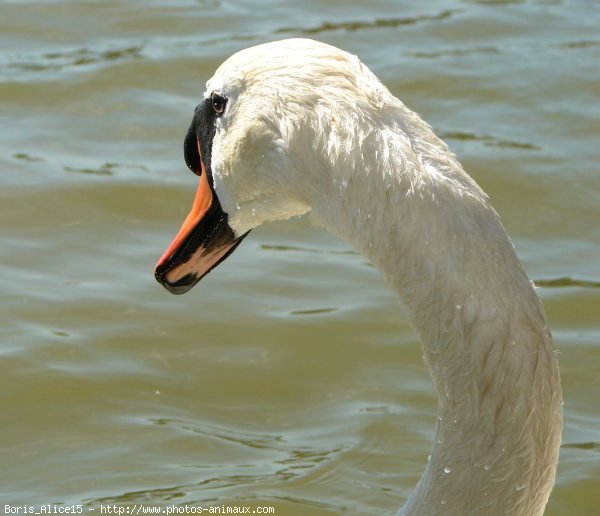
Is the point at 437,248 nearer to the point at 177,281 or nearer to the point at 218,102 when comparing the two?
the point at 218,102

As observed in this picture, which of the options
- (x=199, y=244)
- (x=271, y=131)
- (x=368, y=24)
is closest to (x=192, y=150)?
(x=199, y=244)

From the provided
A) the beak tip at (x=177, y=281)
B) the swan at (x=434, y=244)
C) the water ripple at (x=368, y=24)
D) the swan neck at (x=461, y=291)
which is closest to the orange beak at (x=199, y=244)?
the beak tip at (x=177, y=281)

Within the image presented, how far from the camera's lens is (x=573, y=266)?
6703mm

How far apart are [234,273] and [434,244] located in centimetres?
367

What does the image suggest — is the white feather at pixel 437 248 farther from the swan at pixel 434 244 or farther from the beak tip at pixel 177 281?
the beak tip at pixel 177 281

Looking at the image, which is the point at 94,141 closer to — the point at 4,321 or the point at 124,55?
the point at 124,55

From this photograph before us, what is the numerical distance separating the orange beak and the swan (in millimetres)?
507

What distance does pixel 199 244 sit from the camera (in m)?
4.14

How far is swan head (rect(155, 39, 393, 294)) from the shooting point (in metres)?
3.16

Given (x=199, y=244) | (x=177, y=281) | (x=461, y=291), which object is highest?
(x=461, y=291)

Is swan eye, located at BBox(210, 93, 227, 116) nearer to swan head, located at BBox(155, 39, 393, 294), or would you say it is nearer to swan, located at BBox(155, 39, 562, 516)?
swan head, located at BBox(155, 39, 393, 294)

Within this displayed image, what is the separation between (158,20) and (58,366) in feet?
14.1

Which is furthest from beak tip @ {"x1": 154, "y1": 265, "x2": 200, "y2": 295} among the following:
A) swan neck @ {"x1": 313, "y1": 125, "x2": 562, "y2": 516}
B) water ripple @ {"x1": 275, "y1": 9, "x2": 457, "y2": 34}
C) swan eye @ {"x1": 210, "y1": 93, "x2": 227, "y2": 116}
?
water ripple @ {"x1": 275, "y1": 9, "x2": 457, "y2": 34}

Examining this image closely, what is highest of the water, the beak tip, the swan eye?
the swan eye
